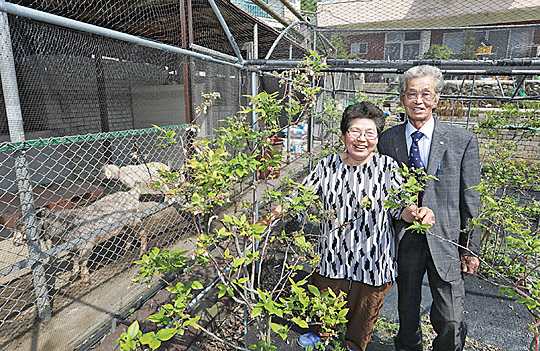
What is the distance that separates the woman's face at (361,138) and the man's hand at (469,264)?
0.91m

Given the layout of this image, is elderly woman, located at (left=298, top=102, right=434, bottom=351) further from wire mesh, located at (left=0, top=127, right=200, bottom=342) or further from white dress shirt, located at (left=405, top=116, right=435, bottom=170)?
wire mesh, located at (left=0, top=127, right=200, bottom=342)

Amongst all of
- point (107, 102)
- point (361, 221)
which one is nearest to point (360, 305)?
point (361, 221)

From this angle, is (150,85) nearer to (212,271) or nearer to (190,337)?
(212,271)

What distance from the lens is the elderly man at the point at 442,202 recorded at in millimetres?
1875

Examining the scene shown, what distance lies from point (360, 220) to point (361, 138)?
1.79 ft

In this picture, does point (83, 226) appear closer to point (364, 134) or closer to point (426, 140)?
point (364, 134)

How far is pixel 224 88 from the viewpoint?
4.79 metres

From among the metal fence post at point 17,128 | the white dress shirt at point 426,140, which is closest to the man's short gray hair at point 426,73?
the white dress shirt at point 426,140

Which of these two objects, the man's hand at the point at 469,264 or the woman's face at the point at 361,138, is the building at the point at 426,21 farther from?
the man's hand at the point at 469,264

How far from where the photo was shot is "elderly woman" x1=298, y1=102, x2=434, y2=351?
1917 millimetres

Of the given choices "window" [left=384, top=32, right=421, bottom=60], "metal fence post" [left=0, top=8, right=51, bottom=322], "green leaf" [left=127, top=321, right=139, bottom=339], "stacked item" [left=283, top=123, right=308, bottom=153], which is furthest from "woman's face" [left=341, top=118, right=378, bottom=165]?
"stacked item" [left=283, top=123, right=308, bottom=153]

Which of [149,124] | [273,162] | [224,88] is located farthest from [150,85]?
[273,162]

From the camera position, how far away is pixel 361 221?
196 cm

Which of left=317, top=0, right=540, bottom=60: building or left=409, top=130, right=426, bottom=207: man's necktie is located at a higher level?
left=317, top=0, right=540, bottom=60: building
